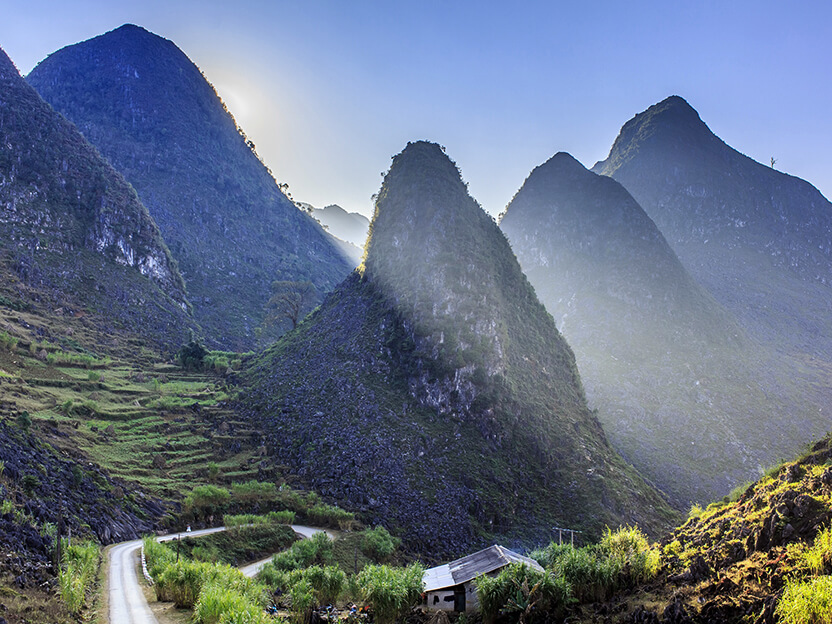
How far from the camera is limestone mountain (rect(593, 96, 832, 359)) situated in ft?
443

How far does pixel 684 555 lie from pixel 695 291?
396 ft

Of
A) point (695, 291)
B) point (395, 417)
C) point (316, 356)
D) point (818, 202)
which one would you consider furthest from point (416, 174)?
point (818, 202)

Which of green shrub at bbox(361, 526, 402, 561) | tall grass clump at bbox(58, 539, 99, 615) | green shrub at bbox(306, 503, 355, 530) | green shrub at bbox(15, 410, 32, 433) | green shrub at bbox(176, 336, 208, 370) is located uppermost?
green shrub at bbox(176, 336, 208, 370)

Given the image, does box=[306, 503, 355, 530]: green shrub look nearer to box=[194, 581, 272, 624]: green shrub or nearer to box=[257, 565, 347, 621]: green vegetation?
box=[257, 565, 347, 621]: green vegetation

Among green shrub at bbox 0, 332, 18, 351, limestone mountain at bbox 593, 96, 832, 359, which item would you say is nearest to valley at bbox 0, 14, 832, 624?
green shrub at bbox 0, 332, 18, 351

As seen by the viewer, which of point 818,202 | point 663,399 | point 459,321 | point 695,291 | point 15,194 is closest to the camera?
point 459,321

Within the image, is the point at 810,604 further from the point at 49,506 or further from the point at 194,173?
the point at 194,173

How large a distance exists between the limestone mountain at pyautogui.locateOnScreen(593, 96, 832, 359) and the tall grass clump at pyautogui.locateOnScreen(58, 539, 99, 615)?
470ft

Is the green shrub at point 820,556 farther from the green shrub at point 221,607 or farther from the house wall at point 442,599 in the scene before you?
the house wall at point 442,599

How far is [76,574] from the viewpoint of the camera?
21.4 m

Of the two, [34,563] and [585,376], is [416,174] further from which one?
[34,563]

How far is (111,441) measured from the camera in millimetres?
50656

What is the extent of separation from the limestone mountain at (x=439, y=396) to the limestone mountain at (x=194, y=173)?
4843cm

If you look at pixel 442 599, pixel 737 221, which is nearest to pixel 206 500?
pixel 442 599
